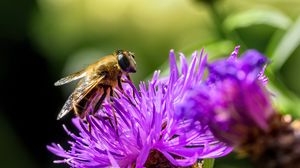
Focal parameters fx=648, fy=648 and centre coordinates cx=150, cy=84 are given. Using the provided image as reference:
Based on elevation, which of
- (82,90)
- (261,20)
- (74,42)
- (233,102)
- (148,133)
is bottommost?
(233,102)

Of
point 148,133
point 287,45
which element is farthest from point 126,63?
point 287,45

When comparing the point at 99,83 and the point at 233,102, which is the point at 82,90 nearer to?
the point at 99,83

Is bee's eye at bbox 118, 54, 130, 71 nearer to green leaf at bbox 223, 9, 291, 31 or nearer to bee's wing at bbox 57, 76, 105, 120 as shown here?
bee's wing at bbox 57, 76, 105, 120

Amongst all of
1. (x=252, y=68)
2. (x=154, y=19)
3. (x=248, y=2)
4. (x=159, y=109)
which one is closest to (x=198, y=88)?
(x=252, y=68)

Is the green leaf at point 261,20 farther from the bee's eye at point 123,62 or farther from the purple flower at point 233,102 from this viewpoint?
the purple flower at point 233,102

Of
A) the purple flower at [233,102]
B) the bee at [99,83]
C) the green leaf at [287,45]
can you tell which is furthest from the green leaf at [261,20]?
the purple flower at [233,102]

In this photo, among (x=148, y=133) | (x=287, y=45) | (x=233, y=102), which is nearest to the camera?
(x=233, y=102)

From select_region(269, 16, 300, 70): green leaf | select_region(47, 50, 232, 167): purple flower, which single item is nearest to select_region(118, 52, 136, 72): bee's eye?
select_region(47, 50, 232, 167): purple flower
